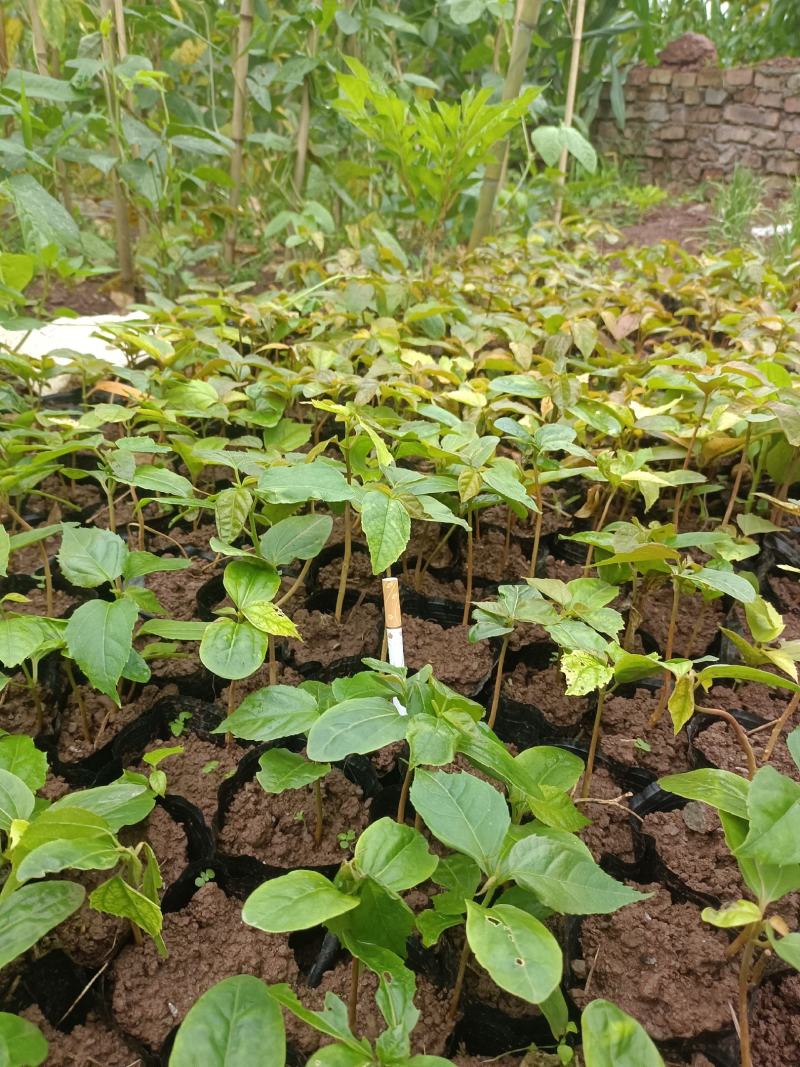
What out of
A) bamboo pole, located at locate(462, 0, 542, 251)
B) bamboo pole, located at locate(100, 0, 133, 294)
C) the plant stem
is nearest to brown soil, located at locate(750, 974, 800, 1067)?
the plant stem

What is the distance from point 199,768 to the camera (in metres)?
0.96

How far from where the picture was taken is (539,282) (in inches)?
99.2

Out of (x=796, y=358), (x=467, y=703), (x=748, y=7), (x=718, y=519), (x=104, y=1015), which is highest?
(x=748, y=7)

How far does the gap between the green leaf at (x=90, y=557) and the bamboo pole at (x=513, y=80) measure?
198 centimetres

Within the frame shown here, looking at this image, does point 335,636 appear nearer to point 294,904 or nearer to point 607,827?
point 607,827

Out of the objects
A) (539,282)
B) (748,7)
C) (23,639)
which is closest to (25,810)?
(23,639)

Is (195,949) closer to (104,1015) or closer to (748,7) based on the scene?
(104,1015)

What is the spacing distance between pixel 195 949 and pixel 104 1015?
99 mm

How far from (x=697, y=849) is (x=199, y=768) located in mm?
632

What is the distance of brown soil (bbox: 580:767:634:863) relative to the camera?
874 millimetres

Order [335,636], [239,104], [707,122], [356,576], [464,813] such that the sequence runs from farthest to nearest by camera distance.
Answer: [707,122] < [239,104] < [356,576] < [335,636] < [464,813]

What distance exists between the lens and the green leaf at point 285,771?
767 mm

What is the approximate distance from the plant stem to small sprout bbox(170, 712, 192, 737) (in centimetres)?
24

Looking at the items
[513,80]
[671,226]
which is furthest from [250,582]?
[671,226]
